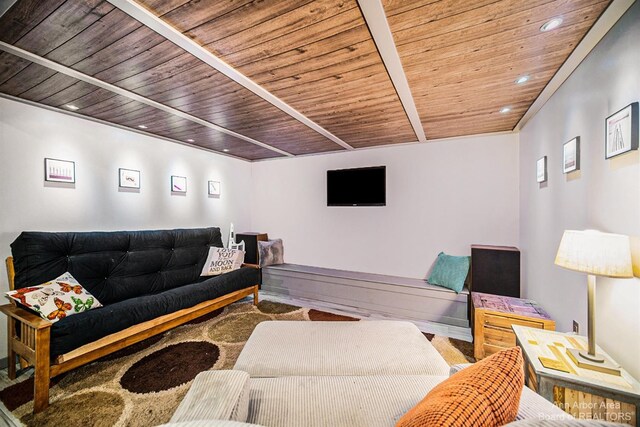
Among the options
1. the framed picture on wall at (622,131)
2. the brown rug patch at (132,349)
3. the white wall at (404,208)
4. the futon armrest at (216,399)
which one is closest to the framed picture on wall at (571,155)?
the framed picture on wall at (622,131)

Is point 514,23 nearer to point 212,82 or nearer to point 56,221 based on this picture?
point 212,82

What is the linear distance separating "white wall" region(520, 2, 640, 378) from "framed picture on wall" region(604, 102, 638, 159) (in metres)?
0.04

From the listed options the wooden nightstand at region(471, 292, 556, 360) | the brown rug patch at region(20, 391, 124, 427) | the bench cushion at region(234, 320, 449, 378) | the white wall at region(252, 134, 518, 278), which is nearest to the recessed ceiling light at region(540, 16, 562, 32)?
the bench cushion at region(234, 320, 449, 378)

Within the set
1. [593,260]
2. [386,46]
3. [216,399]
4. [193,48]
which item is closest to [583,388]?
[593,260]

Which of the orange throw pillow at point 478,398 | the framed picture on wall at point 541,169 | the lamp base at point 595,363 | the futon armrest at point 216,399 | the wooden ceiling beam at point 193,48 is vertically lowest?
the lamp base at point 595,363

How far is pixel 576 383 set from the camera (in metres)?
Result: 1.15

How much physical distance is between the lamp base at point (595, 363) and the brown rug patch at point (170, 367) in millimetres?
2430

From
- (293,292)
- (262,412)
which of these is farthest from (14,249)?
(293,292)

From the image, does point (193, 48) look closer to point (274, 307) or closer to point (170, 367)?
point (170, 367)

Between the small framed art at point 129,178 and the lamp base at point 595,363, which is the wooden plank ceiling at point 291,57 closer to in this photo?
the small framed art at point 129,178

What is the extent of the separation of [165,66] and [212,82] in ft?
1.03

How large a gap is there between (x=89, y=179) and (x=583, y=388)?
13.8ft

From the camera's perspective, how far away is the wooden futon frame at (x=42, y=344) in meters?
1.68

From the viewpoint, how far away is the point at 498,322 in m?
2.15
